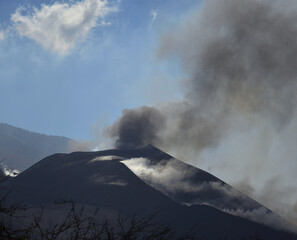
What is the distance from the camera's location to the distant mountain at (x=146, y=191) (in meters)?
70.0

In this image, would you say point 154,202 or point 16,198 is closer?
point 154,202

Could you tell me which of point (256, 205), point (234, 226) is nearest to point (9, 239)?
point (234, 226)

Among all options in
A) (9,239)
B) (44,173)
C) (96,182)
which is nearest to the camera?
(9,239)

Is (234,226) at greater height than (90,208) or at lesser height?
greater

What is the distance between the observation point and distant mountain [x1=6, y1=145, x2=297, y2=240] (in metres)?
70.0

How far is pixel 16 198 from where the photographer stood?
84.3m

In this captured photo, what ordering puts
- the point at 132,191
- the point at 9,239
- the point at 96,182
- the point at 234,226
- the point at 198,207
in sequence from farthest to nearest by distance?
the point at 96,182 < the point at 132,191 < the point at 198,207 < the point at 234,226 < the point at 9,239

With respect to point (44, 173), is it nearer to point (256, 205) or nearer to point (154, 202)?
point (154, 202)

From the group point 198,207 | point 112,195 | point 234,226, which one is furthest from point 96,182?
point 234,226

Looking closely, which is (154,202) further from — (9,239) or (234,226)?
(9,239)

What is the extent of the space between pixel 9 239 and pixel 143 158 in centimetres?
8772

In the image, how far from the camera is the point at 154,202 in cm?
7681

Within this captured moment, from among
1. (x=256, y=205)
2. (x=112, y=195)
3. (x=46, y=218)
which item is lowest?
(x=46, y=218)

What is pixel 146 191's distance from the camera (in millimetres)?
80188
